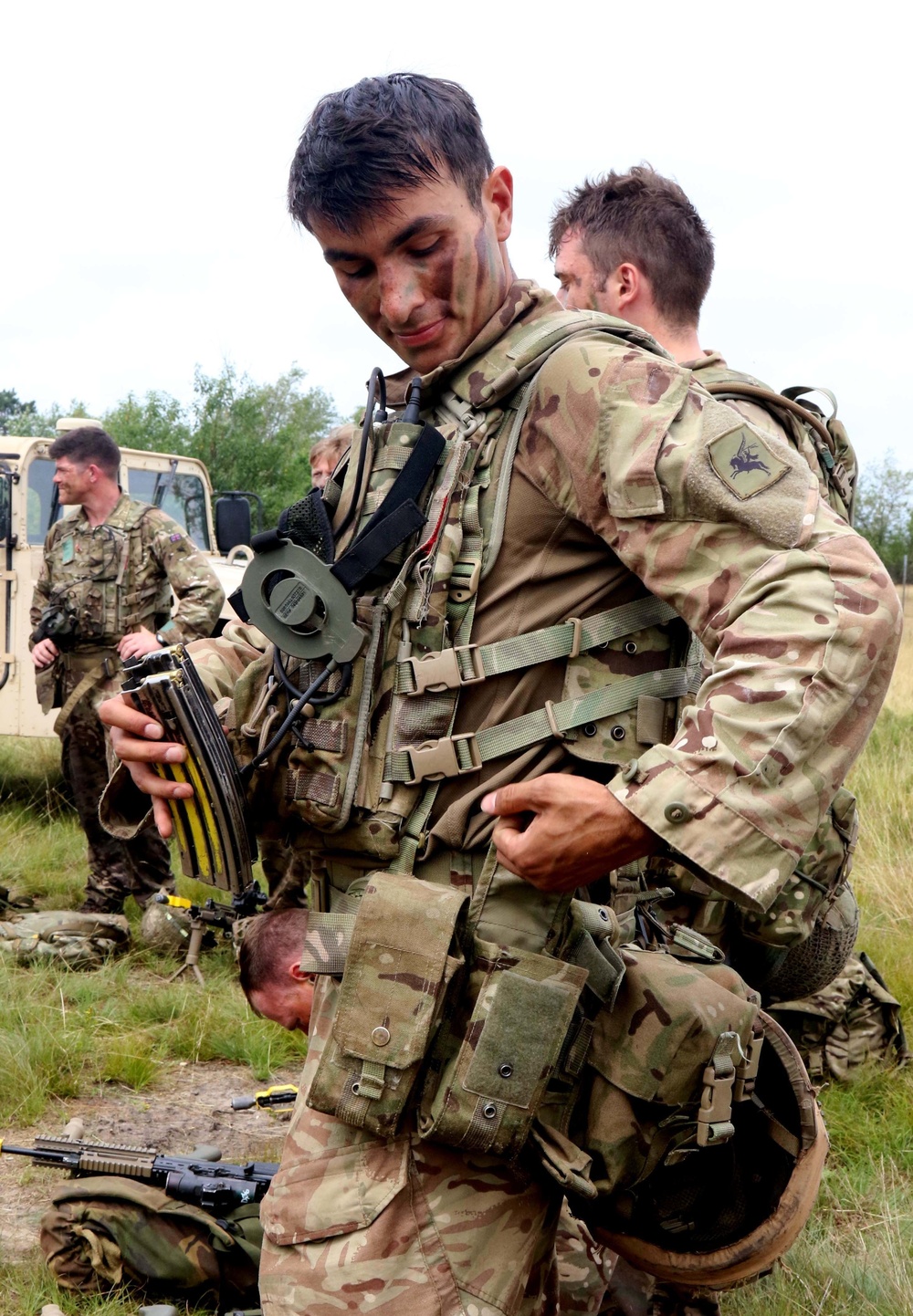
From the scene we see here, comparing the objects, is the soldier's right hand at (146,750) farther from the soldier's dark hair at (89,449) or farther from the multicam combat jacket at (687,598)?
the soldier's dark hair at (89,449)

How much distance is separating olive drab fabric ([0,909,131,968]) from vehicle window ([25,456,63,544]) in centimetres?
327

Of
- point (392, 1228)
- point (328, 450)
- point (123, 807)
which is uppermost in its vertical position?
point (328, 450)

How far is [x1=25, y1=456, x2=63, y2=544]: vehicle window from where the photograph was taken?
842 cm

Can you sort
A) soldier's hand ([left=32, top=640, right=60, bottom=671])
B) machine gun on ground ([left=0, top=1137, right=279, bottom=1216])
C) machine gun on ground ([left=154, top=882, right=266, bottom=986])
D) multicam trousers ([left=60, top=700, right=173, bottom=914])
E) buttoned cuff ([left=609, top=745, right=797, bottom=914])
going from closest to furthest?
1. buttoned cuff ([left=609, top=745, right=797, bottom=914])
2. machine gun on ground ([left=0, top=1137, right=279, bottom=1216])
3. machine gun on ground ([left=154, top=882, right=266, bottom=986])
4. multicam trousers ([left=60, top=700, right=173, bottom=914])
5. soldier's hand ([left=32, top=640, right=60, bottom=671])

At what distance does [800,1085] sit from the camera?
2.33 m

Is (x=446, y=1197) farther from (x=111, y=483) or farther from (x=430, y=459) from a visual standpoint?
(x=111, y=483)

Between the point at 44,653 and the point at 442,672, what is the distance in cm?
554

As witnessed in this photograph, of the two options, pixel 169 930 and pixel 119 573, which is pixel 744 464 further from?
pixel 119 573

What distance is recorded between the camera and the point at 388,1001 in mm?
1760

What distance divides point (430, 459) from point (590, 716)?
1.45ft

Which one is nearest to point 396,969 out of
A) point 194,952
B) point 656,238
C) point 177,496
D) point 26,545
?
point 656,238

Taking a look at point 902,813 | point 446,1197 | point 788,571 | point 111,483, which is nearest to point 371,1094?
point 446,1197

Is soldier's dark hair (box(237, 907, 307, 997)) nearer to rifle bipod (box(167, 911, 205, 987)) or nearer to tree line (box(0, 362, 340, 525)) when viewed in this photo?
rifle bipod (box(167, 911, 205, 987))

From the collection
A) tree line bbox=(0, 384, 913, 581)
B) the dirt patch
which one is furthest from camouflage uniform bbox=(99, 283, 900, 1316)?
tree line bbox=(0, 384, 913, 581)
